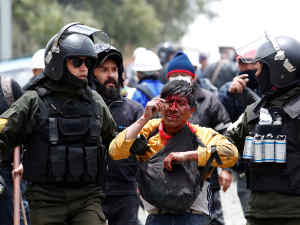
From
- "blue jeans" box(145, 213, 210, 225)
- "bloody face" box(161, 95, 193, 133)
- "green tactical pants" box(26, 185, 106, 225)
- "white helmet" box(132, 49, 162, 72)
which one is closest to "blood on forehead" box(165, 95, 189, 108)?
"bloody face" box(161, 95, 193, 133)

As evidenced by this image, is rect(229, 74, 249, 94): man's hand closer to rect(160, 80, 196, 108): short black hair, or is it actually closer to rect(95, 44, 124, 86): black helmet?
rect(95, 44, 124, 86): black helmet

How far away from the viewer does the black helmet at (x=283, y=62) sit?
16.5 ft

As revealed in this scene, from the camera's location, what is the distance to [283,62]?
5.05 metres

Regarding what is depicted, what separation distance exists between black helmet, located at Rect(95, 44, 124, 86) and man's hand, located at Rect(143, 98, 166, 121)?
131 centimetres

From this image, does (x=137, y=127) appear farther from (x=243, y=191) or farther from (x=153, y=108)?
(x=243, y=191)

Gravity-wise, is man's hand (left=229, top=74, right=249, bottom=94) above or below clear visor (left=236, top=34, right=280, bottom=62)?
below

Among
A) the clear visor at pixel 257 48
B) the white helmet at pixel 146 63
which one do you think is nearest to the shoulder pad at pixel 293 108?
the clear visor at pixel 257 48

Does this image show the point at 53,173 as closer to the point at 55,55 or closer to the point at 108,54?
the point at 55,55

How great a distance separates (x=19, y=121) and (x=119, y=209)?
1.54 m

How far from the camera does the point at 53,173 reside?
497 centimetres

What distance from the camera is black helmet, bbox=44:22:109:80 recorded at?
5.14 m

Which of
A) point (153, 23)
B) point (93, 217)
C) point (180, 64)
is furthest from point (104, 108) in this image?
point (153, 23)

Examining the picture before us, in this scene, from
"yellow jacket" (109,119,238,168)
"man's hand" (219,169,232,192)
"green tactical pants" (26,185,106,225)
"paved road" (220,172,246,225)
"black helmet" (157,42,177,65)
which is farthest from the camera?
"black helmet" (157,42,177,65)

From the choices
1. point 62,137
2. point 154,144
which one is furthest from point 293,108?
point 62,137
